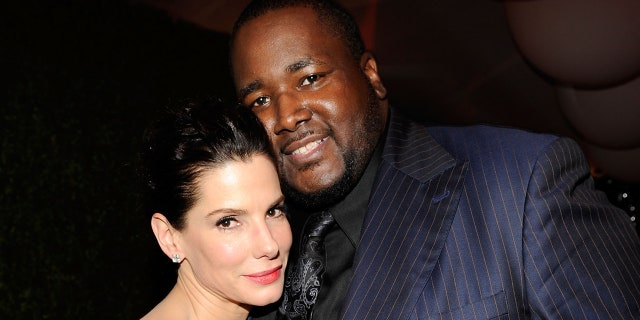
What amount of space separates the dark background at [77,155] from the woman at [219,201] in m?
1.40

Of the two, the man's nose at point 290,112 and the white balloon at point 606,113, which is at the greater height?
the man's nose at point 290,112

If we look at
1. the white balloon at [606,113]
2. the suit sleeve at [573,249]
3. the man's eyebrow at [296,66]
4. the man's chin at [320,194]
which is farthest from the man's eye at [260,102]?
the white balloon at [606,113]

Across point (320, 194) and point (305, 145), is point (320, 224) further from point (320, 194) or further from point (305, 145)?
point (305, 145)

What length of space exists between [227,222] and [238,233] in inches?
2.0

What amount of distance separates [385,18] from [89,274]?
3424 millimetres

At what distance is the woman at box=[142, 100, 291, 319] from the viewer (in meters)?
1.80

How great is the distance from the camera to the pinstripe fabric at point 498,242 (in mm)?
1510

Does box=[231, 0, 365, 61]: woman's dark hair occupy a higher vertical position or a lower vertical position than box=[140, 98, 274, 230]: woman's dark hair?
higher

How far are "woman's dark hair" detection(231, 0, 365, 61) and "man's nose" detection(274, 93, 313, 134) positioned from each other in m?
0.29

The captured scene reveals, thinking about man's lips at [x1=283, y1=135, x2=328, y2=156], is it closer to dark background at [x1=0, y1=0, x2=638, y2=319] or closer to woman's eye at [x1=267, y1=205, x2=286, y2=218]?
woman's eye at [x1=267, y1=205, x2=286, y2=218]

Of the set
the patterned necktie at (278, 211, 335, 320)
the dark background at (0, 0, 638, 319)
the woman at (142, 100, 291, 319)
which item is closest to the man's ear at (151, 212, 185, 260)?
the woman at (142, 100, 291, 319)

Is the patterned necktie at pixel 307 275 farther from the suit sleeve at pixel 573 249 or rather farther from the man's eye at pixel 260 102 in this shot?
the suit sleeve at pixel 573 249

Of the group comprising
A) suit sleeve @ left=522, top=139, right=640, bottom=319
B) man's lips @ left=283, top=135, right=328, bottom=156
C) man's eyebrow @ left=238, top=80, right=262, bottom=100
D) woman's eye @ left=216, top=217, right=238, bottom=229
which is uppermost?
man's eyebrow @ left=238, top=80, right=262, bottom=100

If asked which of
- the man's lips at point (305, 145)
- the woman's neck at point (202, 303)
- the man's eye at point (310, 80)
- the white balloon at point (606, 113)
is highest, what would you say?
the man's eye at point (310, 80)
